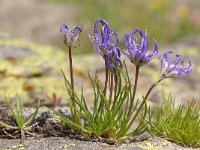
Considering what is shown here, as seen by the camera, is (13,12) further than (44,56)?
Yes

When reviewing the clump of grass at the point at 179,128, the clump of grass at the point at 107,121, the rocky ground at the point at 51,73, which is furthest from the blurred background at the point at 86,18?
the clump of grass at the point at 107,121

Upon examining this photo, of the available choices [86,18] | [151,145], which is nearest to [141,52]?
[151,145]

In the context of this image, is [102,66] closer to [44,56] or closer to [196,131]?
[44,56]

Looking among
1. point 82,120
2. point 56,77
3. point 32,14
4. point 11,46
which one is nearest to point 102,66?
point 56,77

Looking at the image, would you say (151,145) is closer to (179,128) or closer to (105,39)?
(179,128)

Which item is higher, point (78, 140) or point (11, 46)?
point (11, 46)

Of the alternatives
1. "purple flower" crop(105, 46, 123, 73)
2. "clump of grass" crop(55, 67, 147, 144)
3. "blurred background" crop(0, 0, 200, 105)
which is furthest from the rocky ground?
"purple flower" crop(105, 46, 123, 73)
